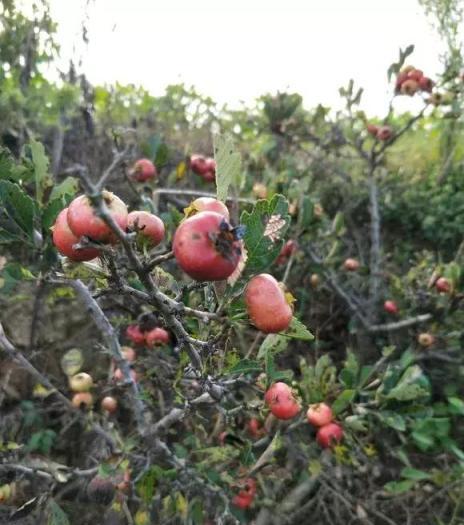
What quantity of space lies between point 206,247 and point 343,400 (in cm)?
135

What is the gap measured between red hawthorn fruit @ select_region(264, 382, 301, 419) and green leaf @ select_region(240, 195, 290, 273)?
0.80m

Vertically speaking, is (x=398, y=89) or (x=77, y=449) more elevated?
(x=398, y=89)

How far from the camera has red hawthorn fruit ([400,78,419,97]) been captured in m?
3.12

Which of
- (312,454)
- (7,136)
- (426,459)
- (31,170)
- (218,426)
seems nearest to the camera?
(31,170)

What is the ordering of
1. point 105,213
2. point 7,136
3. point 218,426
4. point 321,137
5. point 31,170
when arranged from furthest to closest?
point 321,137, point 7,136, point 218,426, point 31,170, point 105,213

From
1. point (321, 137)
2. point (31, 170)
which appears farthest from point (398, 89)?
point (31, 170)

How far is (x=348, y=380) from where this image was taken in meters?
2.06

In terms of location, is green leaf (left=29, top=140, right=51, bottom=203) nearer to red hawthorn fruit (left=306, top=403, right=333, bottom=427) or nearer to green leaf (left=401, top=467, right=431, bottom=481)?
red hawthorn fruit (left=306, top=403, right=333, bottom=427)

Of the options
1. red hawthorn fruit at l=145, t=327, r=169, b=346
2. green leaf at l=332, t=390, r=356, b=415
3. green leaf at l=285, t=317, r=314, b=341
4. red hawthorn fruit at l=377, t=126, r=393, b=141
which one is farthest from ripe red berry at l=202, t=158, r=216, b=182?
green leaf at l=285, t=317, r=314, b=341

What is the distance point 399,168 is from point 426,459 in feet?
8.61

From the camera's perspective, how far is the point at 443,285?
2.77 m

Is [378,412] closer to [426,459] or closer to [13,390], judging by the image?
[426,459]

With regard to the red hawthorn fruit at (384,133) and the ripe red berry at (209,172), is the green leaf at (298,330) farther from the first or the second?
the red hawthorn fruit at (384,133)

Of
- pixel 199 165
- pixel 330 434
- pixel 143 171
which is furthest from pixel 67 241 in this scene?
pixel 199 165
